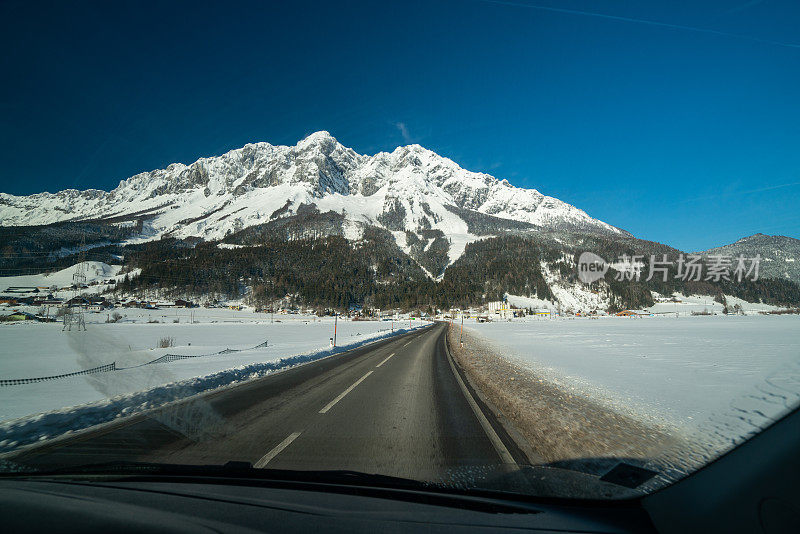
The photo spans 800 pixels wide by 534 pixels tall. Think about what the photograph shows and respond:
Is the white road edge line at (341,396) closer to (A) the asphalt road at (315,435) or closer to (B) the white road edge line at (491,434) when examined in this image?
(A) the asphalt road at (315,435)

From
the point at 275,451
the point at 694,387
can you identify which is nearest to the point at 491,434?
the point at 275,451

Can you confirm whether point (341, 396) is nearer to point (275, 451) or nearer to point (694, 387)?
point (275, 451)

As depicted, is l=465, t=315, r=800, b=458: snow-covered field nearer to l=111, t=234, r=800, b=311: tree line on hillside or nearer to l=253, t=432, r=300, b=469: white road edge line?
l=253, t=432, r=300, b=469: white road edge line

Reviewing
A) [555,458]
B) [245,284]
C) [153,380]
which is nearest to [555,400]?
[555,458]

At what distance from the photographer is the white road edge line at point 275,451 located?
4.14m

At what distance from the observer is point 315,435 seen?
547cm

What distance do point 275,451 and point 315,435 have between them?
91 cm

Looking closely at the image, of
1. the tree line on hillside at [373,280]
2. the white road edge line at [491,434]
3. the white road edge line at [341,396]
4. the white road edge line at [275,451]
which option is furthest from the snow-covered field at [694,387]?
the tree line on hillside at [373,280]

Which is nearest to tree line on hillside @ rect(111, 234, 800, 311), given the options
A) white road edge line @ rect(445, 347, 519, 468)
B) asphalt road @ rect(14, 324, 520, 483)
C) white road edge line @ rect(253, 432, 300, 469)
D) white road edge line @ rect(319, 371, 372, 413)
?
white road edge line @ rect(319, 371, 372, 413)

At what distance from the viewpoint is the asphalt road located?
4.27 metres

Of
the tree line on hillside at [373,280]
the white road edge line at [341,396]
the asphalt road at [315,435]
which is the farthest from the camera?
the tree line on hillside at [373,280]

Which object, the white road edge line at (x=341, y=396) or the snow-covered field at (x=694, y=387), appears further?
the white road edge line at (x=341, y=396)

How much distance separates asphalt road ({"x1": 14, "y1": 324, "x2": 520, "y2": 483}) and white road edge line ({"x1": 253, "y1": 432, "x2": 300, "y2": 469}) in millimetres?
14

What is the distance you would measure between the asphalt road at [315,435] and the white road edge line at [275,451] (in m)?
0.01
